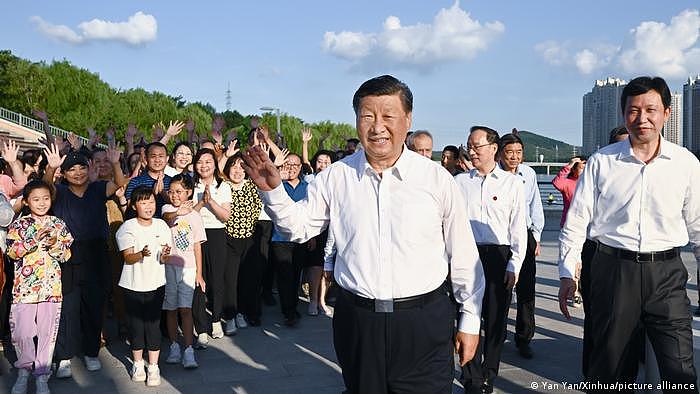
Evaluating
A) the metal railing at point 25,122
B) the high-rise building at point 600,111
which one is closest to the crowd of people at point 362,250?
the high-rise building at point 600,111

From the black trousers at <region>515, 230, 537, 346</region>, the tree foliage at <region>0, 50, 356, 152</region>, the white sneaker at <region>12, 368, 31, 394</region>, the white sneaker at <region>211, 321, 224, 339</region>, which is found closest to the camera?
the white sneaker at <region>12, 368, 31, 394</region>

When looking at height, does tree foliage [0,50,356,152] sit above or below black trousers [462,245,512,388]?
above

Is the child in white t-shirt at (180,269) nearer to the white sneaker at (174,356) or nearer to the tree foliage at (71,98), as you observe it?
the white sneaker at (174,356)

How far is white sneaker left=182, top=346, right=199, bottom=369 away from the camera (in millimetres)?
5309

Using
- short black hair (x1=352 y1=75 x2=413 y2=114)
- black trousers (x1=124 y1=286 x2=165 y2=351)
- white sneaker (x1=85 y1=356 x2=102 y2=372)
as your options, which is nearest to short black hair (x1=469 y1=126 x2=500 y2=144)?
short black hair (x1=352 y1=75 x2=413 y2=114)

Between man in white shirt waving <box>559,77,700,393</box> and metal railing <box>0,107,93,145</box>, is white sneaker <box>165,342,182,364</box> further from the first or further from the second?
metal railing <box>0,107,93,145</box>

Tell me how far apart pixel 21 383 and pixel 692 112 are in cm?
3112

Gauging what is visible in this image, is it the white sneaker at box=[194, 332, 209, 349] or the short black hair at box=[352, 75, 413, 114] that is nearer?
the short black hair at box=[352, 75, 413, 114]

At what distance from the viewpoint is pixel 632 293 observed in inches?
135

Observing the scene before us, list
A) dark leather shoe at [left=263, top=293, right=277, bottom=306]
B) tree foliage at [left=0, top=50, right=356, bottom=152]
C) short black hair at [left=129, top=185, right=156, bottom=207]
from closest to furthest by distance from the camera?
short black hair at [left=129, top=185, right=156, bottom=207] < dark leather shoe at [left=263, top=293, right=277, bottom=306] < tree foliage at [left=0, top=50, right=356, bottom=152]

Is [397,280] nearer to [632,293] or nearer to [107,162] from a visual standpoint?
[632,293]

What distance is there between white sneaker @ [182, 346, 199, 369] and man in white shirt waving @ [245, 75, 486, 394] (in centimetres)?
293

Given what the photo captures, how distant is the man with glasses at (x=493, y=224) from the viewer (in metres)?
4.73

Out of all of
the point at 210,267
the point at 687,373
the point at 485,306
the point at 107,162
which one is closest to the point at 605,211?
the point at 687,373
